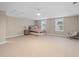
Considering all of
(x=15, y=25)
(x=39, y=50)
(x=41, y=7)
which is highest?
(x=41, y=7)

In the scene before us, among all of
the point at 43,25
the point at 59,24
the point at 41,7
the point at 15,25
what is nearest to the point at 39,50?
the point at 41,7

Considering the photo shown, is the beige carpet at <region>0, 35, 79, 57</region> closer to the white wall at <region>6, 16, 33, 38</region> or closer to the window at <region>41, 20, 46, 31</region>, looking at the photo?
the white wall at <region>6, 16, 33, 38</region>

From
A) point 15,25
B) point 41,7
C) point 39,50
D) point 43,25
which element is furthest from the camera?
point 43,25

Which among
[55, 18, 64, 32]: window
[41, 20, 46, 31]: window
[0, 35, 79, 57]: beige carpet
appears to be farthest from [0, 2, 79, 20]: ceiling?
[41, 20, 46, 31]: window

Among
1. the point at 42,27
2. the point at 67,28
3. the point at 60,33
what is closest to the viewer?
the point at 67,28

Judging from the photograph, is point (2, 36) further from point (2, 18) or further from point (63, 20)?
point (63, 20)

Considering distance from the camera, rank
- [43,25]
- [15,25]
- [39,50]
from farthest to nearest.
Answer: [43,25] < [15,25] < [39,50]

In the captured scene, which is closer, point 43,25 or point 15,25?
point 15,25

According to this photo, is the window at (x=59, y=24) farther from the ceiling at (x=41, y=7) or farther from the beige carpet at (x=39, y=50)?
the beige carpet at (x=39, y=50)

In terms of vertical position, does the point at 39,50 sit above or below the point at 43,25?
below

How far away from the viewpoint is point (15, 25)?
7.75 metres

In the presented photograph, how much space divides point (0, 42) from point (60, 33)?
509 cm

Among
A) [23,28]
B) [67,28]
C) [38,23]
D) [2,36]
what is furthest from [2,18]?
[38,23]

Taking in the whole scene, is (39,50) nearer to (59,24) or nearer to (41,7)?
(41,7)
